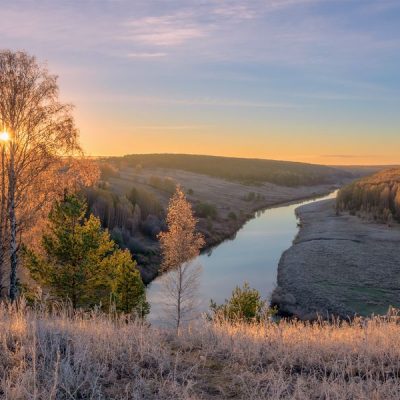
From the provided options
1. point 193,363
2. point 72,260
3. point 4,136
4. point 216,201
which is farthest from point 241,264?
point 216,201

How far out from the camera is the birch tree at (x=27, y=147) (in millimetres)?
16766

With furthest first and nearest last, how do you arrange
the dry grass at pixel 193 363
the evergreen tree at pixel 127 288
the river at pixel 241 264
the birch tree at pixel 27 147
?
the river at pixel 241 264
the evergreen tree at pixel 127 288
the birch tree at pixel 27 147
the dry grass at pixel 193 363

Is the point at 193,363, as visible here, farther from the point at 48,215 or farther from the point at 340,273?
the point at 340,273

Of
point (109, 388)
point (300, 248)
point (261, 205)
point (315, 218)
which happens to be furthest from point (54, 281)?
point (261, 205)

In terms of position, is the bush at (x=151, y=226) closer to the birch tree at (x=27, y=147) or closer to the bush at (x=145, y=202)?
the bush at (x=145, y=202)

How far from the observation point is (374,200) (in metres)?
80.8

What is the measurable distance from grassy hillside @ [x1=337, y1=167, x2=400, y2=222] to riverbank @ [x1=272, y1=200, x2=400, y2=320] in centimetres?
903

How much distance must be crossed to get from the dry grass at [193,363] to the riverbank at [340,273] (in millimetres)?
14958

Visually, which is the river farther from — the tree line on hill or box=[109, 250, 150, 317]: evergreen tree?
the tree line on hill

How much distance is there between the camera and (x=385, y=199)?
78.4m

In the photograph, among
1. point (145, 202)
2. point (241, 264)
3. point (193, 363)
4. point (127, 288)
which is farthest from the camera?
point (145, 202)

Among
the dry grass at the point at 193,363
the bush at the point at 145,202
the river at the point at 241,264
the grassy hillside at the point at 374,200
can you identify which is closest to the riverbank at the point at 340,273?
the river at the point at 241,264

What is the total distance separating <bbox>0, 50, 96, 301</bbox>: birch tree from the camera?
16766mm

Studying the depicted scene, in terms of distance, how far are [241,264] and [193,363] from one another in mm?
40857
